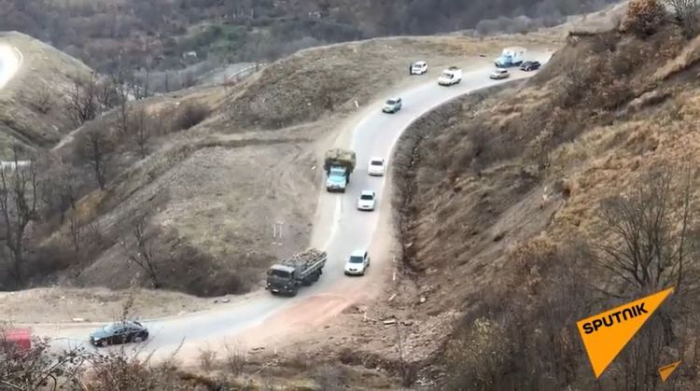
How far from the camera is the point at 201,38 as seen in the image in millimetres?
157250

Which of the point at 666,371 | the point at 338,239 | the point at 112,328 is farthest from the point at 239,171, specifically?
the point at 666,371

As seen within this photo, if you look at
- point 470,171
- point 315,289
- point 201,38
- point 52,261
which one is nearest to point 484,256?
point 315,289

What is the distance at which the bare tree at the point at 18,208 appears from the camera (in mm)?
49959

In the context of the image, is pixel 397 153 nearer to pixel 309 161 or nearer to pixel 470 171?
pixel 309 161

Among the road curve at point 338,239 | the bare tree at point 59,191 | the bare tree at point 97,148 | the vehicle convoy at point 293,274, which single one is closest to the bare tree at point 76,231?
the bare tree at point 59,191

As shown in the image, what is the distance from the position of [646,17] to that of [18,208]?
37571mm

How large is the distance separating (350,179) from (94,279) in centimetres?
1418

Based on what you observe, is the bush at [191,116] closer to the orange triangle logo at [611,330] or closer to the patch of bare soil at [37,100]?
the patch of bare soil at [37,100]

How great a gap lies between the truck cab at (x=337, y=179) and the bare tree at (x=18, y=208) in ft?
57.0

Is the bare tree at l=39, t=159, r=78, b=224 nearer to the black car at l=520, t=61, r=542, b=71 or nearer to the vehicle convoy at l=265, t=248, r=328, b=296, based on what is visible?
the vehicle convoy at l=265, t=248, r=328, b=296

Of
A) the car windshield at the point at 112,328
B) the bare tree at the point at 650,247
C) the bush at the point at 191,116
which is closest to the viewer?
the bare tree at the point at 650,247

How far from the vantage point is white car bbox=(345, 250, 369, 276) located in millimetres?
37656

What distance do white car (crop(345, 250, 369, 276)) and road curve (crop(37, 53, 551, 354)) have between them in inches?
15.9

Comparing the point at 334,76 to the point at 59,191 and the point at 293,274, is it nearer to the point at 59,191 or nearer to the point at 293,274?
the point at 59,191
